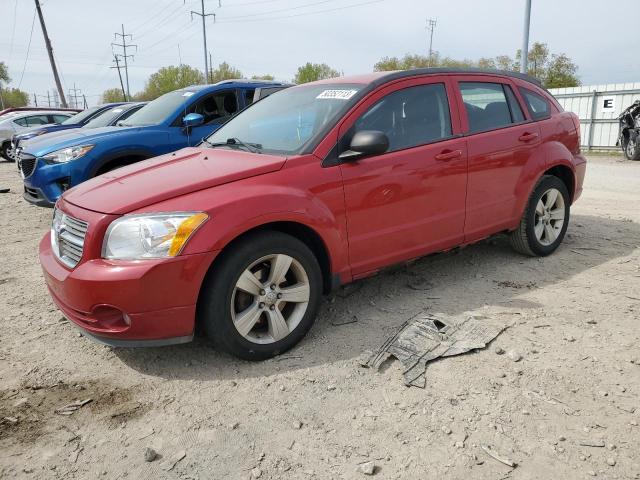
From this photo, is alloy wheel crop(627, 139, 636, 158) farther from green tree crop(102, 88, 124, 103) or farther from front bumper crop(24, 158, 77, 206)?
green tree crop(102, 88, 124, 103)

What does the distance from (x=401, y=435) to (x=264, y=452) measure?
645mm

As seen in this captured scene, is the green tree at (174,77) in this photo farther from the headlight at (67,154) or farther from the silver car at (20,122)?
the headlight at (67,154)

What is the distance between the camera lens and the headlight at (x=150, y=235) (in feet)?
8.95

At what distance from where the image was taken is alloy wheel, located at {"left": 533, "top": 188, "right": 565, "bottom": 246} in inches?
188

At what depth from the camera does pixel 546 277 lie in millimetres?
4348

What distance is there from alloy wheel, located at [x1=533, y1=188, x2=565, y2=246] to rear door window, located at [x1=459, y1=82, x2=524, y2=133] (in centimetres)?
81

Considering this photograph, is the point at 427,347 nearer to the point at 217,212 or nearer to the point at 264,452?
the point at 264,452

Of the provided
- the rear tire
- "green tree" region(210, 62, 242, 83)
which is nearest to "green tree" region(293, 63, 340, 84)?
"green tree" region(210, 62, 242, 83)

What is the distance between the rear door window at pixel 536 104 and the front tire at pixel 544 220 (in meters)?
0.58

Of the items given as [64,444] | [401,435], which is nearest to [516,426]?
[401,435]

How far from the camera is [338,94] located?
145 inches

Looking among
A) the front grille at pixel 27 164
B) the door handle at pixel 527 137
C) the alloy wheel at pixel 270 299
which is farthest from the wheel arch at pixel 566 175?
the front grille at pixel 27 164

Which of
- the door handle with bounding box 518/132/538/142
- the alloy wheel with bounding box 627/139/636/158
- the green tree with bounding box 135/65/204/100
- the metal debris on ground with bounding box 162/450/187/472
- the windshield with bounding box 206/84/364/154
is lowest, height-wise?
the metal debris on ground with bounding box 162/450/187/472

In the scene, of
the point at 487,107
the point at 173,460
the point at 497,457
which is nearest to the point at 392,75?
the point at 487,107
